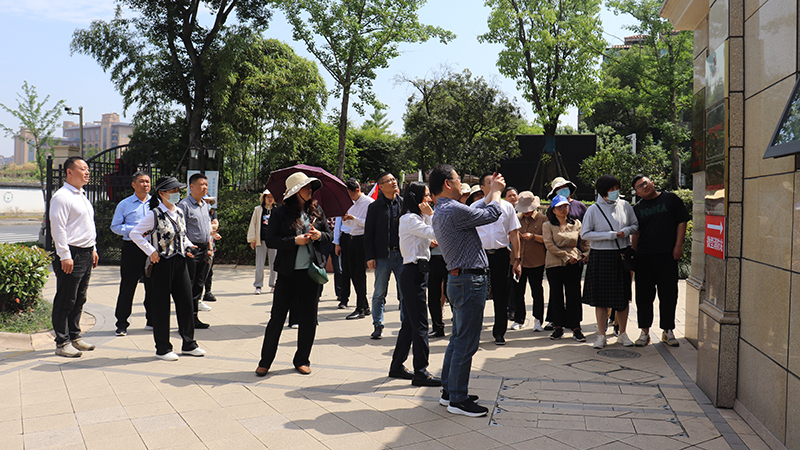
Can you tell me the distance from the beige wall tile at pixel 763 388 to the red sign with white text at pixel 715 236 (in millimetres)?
731

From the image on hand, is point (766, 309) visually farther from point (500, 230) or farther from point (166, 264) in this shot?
point (166, 264)

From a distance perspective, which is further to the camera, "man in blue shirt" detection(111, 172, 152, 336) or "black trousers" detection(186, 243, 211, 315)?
"black trousers" detection(186, 243, 211, 315)

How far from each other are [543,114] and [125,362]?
16543mm

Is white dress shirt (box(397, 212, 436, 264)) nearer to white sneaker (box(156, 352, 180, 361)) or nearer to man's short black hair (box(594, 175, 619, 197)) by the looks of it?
man's short black hair (box(594, 175, 619, 197))

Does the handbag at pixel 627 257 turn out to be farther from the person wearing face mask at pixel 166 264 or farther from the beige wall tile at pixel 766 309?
the person wearing face mask at pixel 166 264

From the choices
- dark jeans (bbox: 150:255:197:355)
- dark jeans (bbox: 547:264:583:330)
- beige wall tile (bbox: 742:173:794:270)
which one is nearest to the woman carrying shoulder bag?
dark jeans (bbox: 150:255:197:355)

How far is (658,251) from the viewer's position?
263 inches

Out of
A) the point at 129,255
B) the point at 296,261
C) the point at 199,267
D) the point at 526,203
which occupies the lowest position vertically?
the point at 199,267

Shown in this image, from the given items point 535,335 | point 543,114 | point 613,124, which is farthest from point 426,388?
point 613,124

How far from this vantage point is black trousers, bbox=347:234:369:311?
8.34m

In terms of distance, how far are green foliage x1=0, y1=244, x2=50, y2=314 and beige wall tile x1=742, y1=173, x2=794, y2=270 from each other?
7852 millimetres

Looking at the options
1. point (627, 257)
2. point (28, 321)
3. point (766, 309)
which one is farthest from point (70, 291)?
point (766, 309)

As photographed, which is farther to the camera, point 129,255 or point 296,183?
point 129,255

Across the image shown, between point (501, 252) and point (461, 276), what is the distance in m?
2.56
